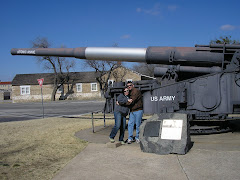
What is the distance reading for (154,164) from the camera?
471cm

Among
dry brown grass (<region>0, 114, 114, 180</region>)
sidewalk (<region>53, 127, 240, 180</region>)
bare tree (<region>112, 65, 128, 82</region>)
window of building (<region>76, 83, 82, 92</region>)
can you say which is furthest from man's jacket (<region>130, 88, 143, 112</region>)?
window of building (<region>76, 83, 82, 92</region>)

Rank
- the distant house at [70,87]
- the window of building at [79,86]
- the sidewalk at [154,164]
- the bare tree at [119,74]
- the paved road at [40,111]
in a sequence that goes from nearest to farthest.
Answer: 1. the sidewalk at [154,164]
2. the paved road at [40,111]
3. the bare tree at [119,74]
4. the distant house at [70,87]
5. the window of building at [79,86]

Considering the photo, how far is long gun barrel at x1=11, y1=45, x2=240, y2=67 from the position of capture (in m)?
7.06

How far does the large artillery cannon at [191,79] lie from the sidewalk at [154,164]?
97 cm

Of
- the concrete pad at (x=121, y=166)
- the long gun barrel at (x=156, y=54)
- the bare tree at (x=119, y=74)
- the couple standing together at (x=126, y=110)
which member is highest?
the bare tree at (x=119, y=74)

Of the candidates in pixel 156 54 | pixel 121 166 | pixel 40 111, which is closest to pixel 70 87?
pixel 40 111

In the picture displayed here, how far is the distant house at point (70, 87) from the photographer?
45.3 metres

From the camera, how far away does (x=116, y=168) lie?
457 cm

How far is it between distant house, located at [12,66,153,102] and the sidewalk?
38098mm

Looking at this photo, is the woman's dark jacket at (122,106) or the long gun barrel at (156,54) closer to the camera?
the woman's dark jacket at (122,106)

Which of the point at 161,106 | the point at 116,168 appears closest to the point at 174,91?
the point at 161,106

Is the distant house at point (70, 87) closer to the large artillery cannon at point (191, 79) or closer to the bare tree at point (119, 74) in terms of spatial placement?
the bare tree at point (119, 74)

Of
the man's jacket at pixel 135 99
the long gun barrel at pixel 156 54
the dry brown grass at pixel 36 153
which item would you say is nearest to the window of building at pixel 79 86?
the dry brown grass at pixel 36 153

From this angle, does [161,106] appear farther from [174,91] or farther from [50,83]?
[50,83]
